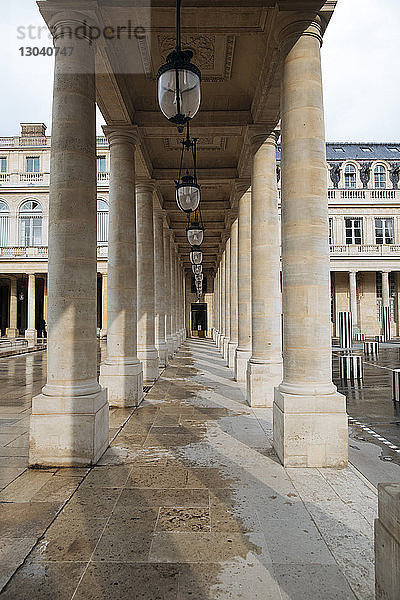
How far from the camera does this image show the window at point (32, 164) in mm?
43500

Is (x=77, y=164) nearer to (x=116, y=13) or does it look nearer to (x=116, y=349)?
(x=116, y=13)

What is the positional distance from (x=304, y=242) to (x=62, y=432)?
4294mm

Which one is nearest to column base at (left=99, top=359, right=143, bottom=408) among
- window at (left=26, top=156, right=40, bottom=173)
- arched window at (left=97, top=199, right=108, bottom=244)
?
arched window at (left=97, top=199, right=108, bottom=244)

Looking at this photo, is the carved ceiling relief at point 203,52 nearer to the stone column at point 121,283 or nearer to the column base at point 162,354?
the stone column at point 121,283

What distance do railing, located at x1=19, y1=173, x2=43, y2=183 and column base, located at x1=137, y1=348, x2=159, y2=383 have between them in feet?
112

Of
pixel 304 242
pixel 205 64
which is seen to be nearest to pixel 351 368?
pixel 304 242

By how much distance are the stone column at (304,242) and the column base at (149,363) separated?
25.9ft

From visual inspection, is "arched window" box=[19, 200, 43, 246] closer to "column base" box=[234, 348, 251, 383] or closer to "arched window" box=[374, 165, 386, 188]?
"arched window" box=[374, 165, 386, 188]

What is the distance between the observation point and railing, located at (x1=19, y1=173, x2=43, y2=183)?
42700 millimetres

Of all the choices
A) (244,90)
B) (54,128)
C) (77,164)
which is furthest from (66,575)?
(244,90)

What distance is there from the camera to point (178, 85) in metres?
4.70

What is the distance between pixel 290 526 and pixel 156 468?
2190 mm

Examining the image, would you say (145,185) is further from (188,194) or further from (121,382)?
(121,382)

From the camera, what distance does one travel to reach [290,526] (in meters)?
4.29
